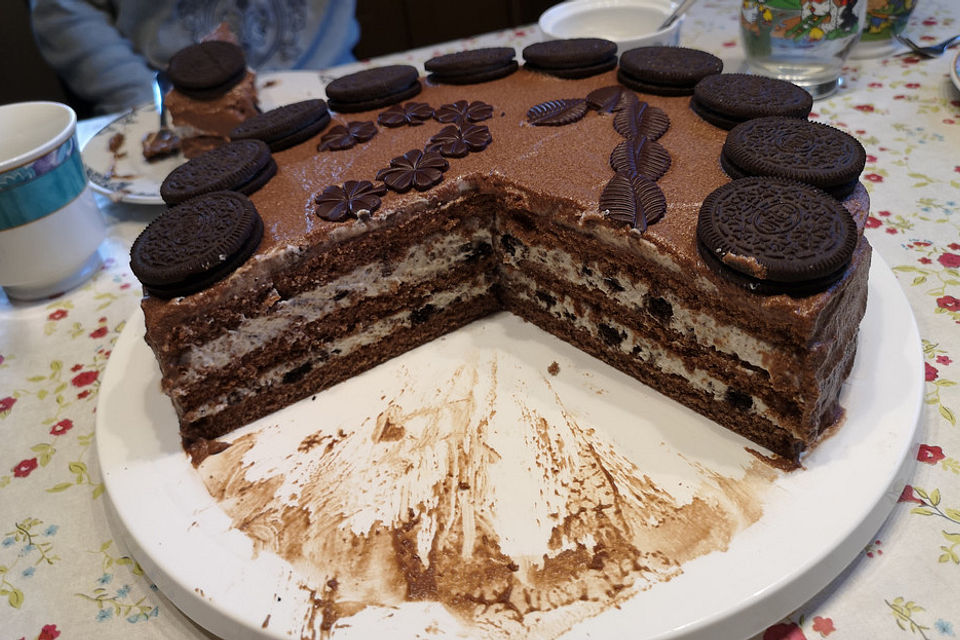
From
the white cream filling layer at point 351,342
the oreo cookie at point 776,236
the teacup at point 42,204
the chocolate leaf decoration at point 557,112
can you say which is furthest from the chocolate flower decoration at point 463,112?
the teacup at point 42,204

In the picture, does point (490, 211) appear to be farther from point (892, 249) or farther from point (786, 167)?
point (892, 249)

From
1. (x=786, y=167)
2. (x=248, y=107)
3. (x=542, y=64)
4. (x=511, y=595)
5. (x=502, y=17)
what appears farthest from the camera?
(x=502, y=17)

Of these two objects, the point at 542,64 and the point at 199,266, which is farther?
the point at 542,64

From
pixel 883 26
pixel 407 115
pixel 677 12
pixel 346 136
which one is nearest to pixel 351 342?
pixel 346 136

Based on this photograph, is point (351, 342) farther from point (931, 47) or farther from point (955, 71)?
point (931, 47)

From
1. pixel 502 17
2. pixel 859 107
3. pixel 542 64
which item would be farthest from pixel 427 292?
pixel 502 17

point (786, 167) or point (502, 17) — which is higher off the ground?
point (786, 167)

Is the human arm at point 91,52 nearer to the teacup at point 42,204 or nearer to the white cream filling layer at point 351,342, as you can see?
the teacup at point 42,204
